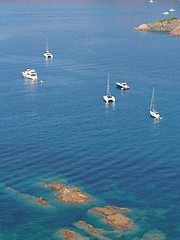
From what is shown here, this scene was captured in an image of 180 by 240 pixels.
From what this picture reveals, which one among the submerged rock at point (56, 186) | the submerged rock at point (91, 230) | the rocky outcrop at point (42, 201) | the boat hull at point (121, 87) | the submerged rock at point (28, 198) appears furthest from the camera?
the boat hull at point (121, 87)

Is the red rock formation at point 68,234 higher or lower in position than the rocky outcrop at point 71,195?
lower

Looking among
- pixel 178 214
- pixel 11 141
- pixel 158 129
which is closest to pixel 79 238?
pixel 178 214

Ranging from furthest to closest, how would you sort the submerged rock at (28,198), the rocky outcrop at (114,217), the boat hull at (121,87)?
the boat hull at (121,87), the submerged rock at (28,198), the rocky outcrop at (114,217)

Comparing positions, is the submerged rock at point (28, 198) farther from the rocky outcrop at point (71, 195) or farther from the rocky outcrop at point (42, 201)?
the rocky outcrop at point (71, 195)

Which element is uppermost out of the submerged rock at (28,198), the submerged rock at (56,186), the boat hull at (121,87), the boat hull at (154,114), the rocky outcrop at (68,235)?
the boat hull at (121,87)

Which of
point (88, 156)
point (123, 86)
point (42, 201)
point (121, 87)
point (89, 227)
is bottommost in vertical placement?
point (89, 227)

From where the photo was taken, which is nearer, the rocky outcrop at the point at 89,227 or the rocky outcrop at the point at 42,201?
the rocky outcrop at the point at 89,227

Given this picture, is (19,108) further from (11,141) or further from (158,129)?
(158,129)

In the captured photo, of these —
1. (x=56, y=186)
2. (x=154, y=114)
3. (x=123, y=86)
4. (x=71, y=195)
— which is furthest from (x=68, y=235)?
(x=123, y=86)

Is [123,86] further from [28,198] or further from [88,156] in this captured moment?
[28,198]

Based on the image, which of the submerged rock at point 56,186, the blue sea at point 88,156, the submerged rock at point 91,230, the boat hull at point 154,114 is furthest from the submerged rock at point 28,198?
the boat hull at point 154,114
